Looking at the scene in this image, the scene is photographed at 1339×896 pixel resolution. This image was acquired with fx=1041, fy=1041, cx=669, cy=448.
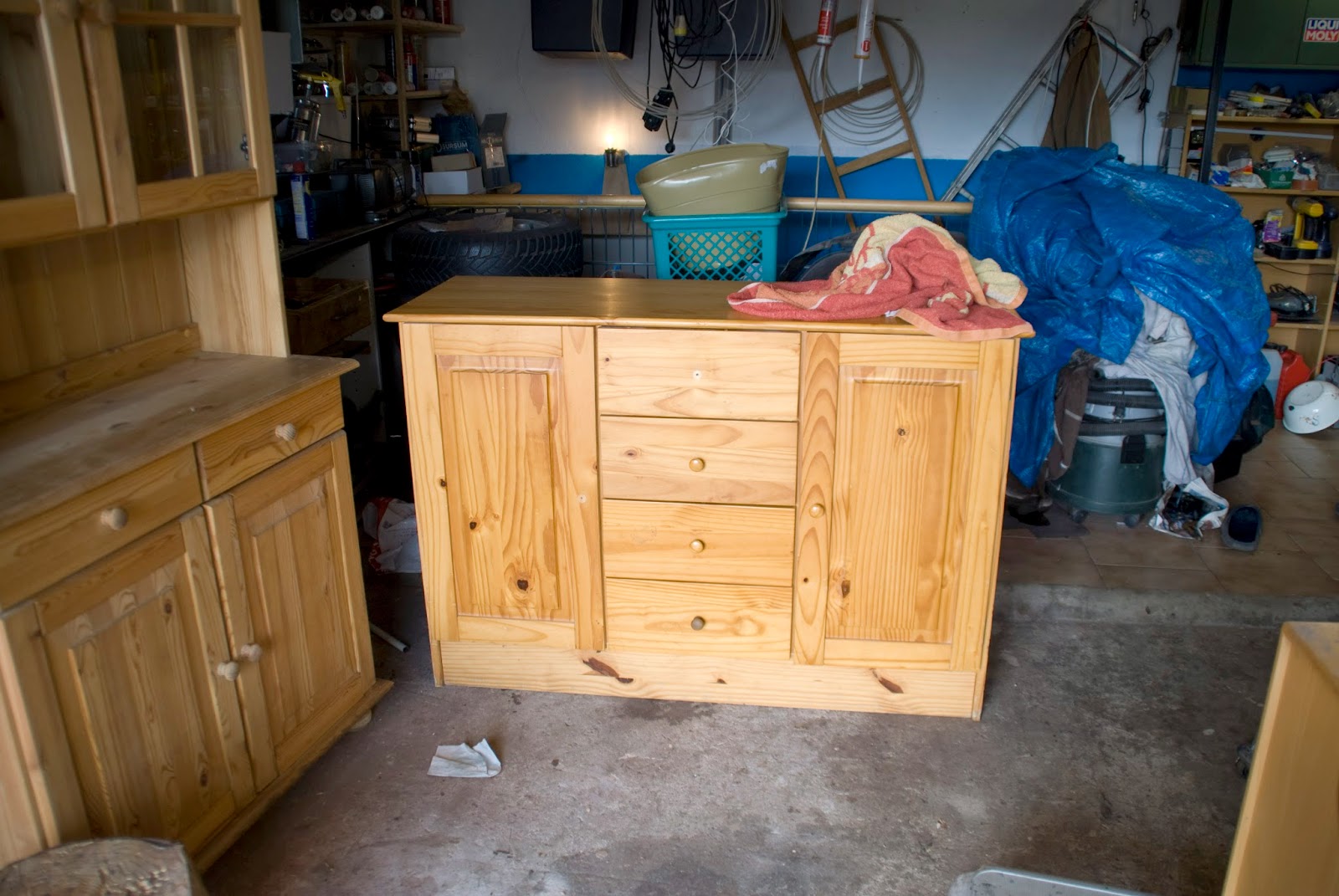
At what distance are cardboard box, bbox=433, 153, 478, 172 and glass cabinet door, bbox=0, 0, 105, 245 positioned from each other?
308 centimetres

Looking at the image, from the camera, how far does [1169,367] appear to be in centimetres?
304

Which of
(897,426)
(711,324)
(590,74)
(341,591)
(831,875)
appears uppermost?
(590,74)

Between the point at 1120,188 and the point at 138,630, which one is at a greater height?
the point at 1120,188

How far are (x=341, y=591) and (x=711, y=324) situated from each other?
935 mm

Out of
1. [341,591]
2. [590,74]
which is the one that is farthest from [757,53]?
[341,591]

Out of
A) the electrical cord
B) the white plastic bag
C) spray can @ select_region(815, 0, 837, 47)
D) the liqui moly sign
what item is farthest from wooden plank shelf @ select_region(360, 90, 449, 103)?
the liqui moly sign

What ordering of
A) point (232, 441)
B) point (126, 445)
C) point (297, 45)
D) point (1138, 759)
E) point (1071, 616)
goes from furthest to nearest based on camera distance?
point (297, 45) → point (1071, 616) → point (1138, 759) → point (232, 441) → point (126, 445)

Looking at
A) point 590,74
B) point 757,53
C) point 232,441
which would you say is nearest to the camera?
point 232,441

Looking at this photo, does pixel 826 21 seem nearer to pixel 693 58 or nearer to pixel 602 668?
pixel 693 58

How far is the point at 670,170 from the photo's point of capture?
2902 mm

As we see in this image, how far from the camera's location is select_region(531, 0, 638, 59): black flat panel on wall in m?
4.67

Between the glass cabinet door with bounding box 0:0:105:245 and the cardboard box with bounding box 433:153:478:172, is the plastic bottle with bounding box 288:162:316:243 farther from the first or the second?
the glass cabinet door with bounding box 0:0:105:245

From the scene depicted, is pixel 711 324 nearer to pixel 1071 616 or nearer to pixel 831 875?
pixel 831 875

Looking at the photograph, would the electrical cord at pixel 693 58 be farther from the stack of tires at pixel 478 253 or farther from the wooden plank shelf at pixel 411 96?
the stack of tires at pixel 478 253
